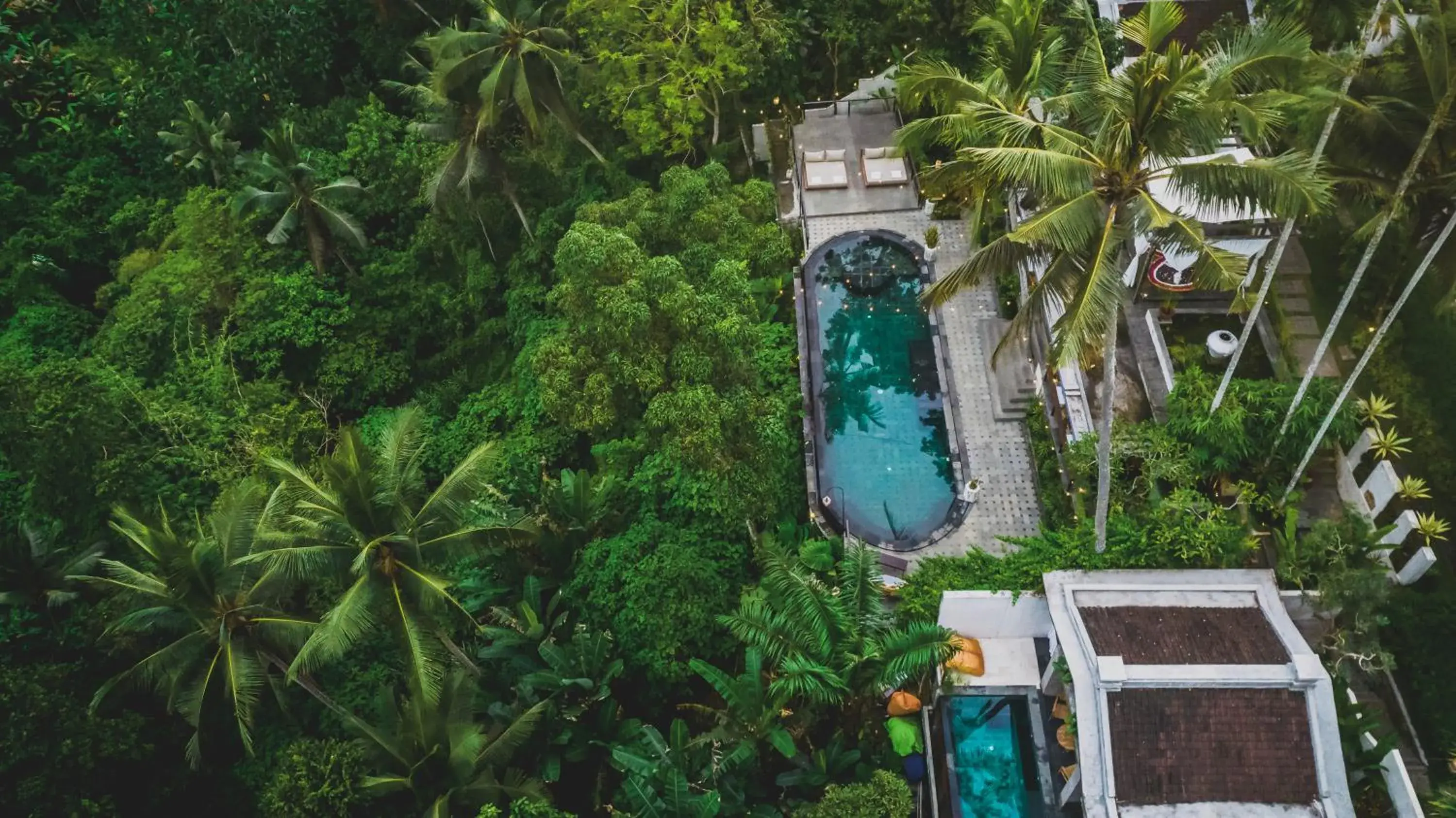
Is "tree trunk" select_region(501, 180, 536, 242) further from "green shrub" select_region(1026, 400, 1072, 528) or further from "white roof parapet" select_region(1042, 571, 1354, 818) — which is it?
"white roof parapet" select_region(1042, 571, 1354, 818)

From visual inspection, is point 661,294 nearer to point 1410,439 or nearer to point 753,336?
point 753,336

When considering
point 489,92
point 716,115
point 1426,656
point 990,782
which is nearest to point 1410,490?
point 1426,656

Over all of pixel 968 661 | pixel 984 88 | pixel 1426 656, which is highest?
pixel 984 88

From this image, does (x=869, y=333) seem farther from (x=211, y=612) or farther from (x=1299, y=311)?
(x=211, y=612)

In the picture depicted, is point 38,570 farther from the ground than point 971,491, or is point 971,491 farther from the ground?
point 38,570

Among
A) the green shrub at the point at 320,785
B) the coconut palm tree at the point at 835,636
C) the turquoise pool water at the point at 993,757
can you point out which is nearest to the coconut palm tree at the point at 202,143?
the green shrub at the point at 320,785

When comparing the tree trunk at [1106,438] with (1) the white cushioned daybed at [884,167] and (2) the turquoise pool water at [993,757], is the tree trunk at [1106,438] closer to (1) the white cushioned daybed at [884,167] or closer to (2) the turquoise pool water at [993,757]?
(2) the turquoise pool water at [993,757]
